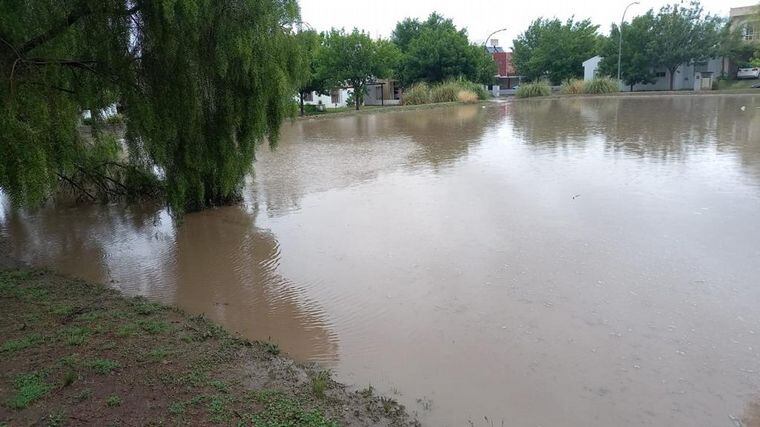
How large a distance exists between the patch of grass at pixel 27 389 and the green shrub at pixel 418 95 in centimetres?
4142

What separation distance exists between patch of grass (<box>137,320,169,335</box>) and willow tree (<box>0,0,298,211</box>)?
1.63 metres

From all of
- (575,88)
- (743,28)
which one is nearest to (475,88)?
(575,88)

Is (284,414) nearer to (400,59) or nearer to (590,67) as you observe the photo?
(400,59)

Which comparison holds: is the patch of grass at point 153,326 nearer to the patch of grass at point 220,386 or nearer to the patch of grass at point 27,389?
the patch of grass at point 27,389

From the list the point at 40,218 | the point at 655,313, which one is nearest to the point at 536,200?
the point at 655,313

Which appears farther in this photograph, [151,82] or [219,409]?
[151,82]

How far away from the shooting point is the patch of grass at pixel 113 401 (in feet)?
13.3

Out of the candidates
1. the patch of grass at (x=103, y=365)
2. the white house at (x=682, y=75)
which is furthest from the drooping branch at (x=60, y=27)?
the white house at (x=682, y=75)

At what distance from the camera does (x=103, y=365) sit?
460cm

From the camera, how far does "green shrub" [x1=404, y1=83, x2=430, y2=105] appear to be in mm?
44344

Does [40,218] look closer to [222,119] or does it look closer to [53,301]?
[222,119]

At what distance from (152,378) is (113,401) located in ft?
1.30

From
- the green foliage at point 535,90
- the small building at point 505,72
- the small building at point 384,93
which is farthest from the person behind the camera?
→ the small building at point 505,72

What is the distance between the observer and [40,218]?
11578mm
